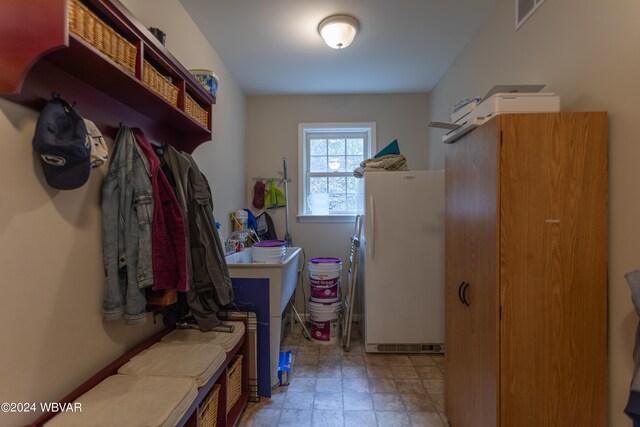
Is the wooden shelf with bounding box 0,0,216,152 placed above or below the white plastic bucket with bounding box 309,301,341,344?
above

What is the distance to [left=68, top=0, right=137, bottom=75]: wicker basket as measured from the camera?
3.01 ft

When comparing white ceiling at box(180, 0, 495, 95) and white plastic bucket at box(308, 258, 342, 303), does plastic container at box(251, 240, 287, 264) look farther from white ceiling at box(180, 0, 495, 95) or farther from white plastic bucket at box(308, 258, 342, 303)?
white ceiling at box(180, 0, 495, 95)

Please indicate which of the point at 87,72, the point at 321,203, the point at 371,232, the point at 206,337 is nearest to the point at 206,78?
the point at 87,72

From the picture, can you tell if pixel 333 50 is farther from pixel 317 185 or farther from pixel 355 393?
pixel 355 393

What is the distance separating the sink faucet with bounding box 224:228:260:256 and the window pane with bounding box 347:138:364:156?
1560mm

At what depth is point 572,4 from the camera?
4.65 ft

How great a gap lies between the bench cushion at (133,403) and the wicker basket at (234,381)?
1.96 feet

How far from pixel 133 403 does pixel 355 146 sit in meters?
3.26

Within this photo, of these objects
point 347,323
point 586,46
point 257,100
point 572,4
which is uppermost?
point 257,100

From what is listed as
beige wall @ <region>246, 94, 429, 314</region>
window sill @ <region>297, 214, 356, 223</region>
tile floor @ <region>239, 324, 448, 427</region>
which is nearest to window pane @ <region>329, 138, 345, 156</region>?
beige wall @ <region>246, 94, 429, 314</region>

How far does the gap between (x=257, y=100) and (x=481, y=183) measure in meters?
3.01

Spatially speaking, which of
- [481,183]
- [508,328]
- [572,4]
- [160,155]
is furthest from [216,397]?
[572,4]

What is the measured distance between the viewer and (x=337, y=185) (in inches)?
148

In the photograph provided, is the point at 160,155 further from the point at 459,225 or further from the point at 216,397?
the point at 459,225
